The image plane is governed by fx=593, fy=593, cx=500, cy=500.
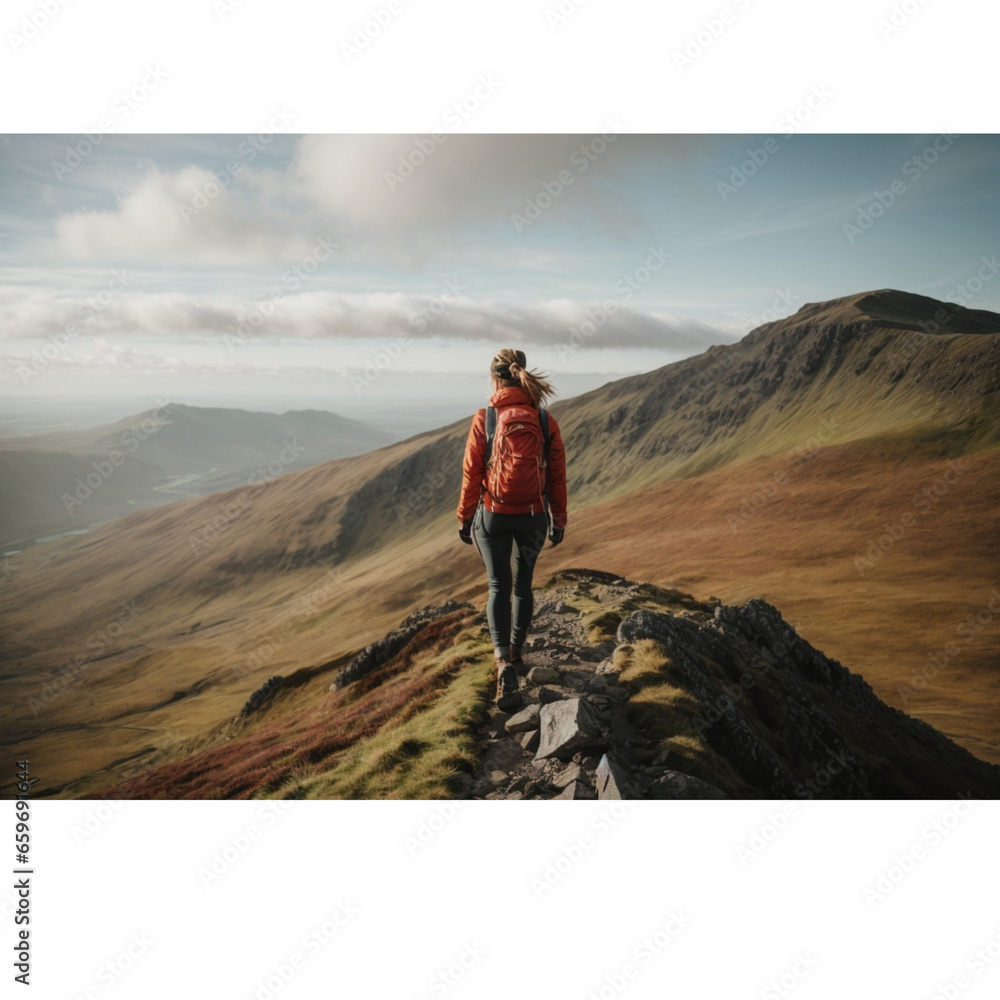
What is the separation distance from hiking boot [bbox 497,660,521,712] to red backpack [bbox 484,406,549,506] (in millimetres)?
2485

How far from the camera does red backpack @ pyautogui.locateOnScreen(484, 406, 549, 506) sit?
7.81 m

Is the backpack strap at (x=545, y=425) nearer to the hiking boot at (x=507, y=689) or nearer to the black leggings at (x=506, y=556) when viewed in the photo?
the black leggings at (x=506, y=556)

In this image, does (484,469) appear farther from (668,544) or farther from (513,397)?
(668,544)

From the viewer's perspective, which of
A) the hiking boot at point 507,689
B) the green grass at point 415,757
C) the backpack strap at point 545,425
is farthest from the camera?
the hiking boot at point 507,689

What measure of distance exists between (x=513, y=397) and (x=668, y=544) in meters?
61.5

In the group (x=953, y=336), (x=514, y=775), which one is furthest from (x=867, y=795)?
(x=953, y=336)

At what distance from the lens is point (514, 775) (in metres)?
7.18

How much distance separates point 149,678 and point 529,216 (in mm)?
102944

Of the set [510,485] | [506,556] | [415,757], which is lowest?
[415,757]

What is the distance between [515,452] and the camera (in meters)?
7.80

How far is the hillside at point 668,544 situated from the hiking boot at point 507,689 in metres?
12.3

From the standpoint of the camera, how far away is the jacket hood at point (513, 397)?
7.84 metres

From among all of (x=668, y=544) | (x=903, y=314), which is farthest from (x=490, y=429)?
(x=903, y=314)

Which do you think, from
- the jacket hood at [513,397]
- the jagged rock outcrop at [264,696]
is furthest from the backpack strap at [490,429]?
the jagged rock outcrop at [264,696]
